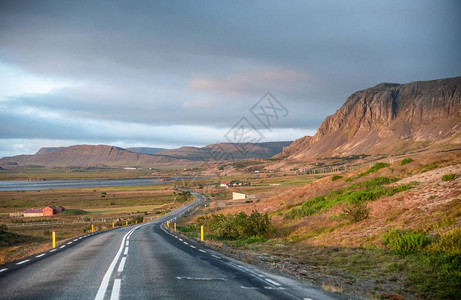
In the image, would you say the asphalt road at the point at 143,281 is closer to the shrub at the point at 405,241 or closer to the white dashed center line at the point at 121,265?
the white dashed center line at the point at 121,265

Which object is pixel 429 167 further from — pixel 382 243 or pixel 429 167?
pixel 382 243

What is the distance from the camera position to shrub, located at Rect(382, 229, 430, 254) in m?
13.2

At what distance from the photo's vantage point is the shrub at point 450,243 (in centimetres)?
1195

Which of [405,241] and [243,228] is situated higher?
[405,241]

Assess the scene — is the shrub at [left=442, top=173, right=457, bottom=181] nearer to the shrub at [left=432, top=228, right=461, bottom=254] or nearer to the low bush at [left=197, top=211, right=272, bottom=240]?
the shrub at [left=432, top=228, right=461, bottom=254]

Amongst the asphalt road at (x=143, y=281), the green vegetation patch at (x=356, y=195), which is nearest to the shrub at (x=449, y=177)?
the green vegetation patch at (x=356, y=195)

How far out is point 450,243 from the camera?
12383 millimetres

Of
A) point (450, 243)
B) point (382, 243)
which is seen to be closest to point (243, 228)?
point (382, 243)

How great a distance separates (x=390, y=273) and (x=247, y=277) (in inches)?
215

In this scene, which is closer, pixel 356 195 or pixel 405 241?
pixel 405 241

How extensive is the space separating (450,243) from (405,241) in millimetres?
1686

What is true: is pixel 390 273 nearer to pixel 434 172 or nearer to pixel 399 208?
pixel 399 208

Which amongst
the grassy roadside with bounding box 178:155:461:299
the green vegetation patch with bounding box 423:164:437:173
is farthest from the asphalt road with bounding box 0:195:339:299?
the green vegetation patch with bounding box 423:164:437:173

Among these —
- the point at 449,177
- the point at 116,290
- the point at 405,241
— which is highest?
the point at 449,177
